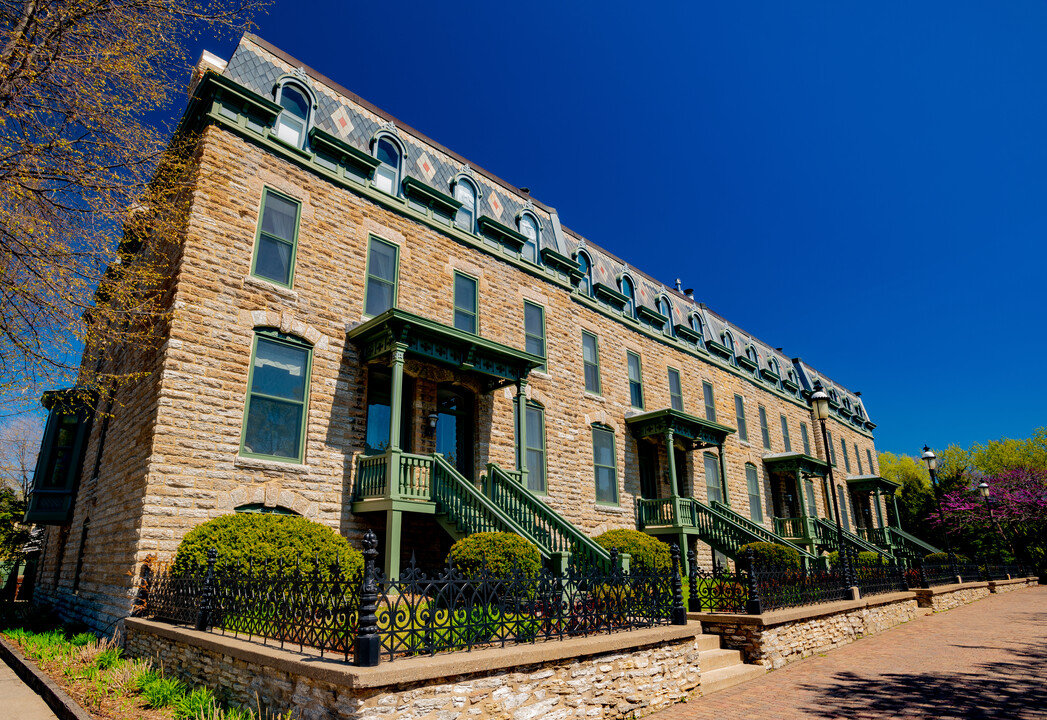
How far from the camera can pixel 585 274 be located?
66.3ft

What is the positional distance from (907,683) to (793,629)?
97.0 inches

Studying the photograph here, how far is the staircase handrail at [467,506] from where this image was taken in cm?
1087

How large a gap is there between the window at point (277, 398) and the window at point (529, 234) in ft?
27.1

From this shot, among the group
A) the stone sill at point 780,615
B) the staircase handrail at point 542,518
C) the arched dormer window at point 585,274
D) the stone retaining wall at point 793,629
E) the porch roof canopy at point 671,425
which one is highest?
the arched dormer window at point 585,274

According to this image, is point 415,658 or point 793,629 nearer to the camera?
point 415,658

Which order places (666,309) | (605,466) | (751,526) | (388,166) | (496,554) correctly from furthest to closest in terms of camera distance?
(666,309) < (751,526) < (605,466) < (388,166) < (496,554)

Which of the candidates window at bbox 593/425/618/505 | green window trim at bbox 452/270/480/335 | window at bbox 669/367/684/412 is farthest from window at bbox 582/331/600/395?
green window trim at bbox 452/270/480/335

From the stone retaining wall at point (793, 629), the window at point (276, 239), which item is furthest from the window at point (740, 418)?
the window at point (276, 239)

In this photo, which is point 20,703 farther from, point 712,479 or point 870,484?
point 870,484

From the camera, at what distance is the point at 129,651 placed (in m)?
8.97

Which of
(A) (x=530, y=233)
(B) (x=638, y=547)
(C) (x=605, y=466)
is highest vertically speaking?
(A) (x=530, y=233)

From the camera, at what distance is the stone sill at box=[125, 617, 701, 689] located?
16.4 ft

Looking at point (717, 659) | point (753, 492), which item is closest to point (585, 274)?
point (753, 492)

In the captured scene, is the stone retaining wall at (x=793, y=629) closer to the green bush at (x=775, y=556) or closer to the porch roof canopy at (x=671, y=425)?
the green bush at (x=775, y=556)
